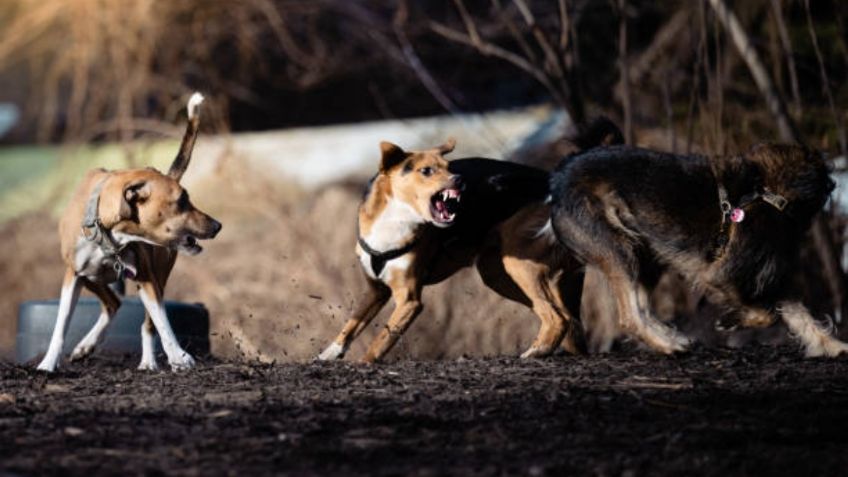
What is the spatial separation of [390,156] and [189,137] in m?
1.16

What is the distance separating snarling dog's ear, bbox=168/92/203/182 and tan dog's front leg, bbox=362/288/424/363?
4.77 ft

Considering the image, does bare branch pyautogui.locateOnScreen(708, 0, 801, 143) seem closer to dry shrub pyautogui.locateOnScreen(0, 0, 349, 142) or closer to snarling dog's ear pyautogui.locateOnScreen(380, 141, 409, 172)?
snarling dog's ear pyautogui.locateOnScreen(380, 141, 409, 172)

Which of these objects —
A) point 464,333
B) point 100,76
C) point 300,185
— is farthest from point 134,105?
point 464,333

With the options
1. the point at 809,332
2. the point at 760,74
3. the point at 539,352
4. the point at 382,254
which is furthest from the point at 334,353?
the point at 760,74

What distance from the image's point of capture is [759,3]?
1428cm

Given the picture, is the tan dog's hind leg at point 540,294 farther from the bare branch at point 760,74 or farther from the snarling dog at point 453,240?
the bare branch at point 760,74

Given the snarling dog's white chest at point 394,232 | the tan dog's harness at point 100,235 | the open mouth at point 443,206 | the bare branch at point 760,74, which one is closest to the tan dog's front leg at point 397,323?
the snarling dog's white chest at point 394,232

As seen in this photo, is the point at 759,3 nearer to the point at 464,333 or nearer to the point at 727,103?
the point at 727,103

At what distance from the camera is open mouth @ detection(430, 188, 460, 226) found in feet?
27.8

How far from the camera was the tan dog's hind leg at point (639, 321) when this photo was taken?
8.05 metres

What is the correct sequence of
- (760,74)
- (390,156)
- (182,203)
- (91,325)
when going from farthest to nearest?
(760,74) → (91,325) → (390,156) → (182,203)

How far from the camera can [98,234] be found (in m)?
8.21

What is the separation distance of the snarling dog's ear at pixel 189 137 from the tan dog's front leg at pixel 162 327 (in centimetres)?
68

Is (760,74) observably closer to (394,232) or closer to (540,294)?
(540,294)
